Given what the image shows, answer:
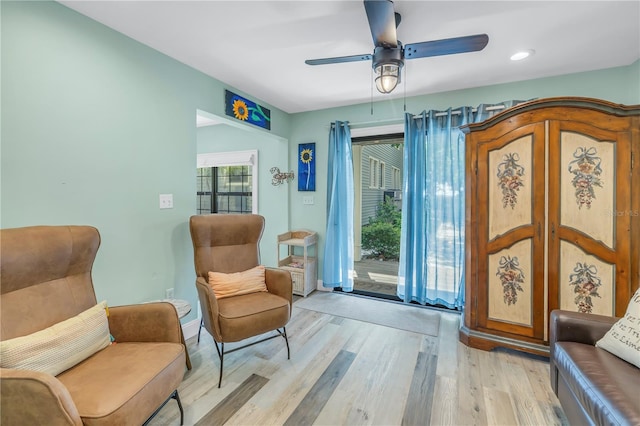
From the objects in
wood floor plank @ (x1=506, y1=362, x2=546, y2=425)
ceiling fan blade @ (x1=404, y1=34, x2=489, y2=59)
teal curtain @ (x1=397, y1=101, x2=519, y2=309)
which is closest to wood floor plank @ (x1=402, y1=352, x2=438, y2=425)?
wood floor plank @ (x1=506, y1=362, x2=546, y2=425)

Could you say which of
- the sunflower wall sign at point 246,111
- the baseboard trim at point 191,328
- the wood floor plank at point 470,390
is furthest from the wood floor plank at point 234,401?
the sunflower wall sign at point 246,111

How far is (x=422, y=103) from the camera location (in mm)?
3303

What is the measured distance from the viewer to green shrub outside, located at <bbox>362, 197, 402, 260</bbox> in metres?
4.11

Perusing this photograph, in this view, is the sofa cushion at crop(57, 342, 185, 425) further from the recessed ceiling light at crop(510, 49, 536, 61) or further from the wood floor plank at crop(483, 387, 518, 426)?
the recessed ceiling light at crop(510, 49, 536, 61)

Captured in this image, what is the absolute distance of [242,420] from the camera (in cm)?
165

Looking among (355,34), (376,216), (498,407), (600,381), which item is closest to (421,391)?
(498,407)

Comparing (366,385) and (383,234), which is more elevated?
(383,234)

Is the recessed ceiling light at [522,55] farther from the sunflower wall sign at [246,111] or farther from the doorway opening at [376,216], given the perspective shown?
the sunflower wall sign at [246,111]

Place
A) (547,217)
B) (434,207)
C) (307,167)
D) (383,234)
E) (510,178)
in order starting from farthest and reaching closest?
(383,234) < (307,167) < (434,207) < (510,178) < (547,217)

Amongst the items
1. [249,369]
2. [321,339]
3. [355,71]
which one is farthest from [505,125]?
Result: [249,369]

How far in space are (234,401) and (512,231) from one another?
7.88 ft

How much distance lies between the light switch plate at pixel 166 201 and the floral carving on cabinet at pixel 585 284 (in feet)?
10.8

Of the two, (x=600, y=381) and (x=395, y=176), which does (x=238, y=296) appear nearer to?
(x=600, y=381)

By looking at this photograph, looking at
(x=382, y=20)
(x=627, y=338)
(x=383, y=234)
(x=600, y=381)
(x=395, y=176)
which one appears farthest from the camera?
(x=383, y=234)
